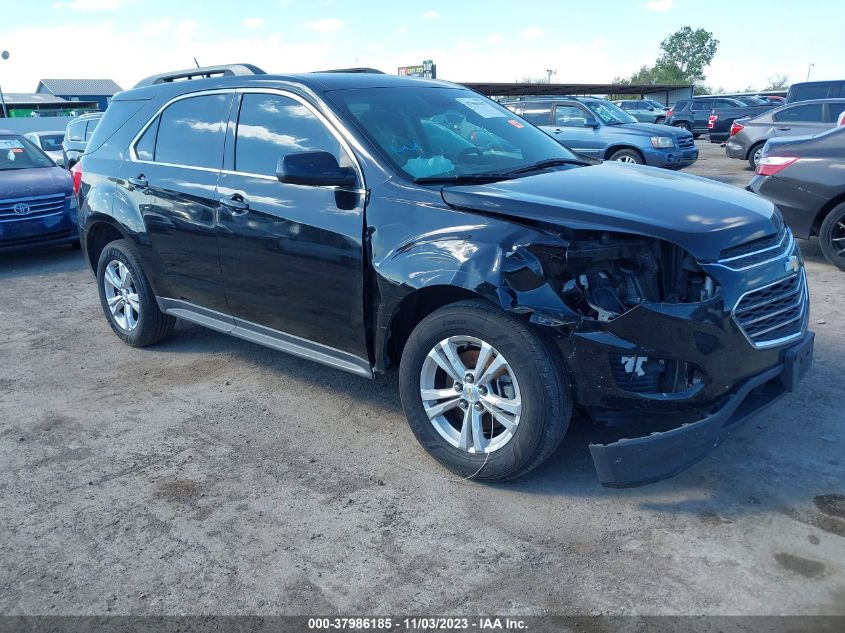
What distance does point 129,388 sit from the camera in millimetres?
4980

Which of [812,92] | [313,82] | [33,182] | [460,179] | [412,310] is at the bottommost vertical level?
[412,310]

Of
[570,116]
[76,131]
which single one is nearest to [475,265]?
[570,116]

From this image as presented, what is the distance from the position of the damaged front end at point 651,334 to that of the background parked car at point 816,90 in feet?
54.0

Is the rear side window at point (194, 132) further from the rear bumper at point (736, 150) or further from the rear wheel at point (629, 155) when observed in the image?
the rear bumper at point (736, 150)

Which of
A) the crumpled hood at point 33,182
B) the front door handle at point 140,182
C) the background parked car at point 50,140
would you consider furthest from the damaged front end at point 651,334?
the background parked car at point 50,140

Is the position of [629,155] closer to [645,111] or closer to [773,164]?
[773,164]

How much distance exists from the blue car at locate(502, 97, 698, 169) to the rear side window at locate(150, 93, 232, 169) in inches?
380

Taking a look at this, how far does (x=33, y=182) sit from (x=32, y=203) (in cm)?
38

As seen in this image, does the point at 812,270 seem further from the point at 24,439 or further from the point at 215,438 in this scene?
the point at 24,439

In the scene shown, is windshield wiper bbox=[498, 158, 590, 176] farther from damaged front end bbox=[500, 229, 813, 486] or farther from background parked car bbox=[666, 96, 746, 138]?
background parked car bbox=[666, 96, 746, 138]

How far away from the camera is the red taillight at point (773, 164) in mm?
7453

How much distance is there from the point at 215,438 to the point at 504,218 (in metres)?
2.09

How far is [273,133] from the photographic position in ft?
14.3

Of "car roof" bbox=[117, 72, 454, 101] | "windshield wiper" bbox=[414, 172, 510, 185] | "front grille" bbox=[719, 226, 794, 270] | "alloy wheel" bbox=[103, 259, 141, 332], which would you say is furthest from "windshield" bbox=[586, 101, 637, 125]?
"front grille" bbox=[719, 226, 794, 270]
